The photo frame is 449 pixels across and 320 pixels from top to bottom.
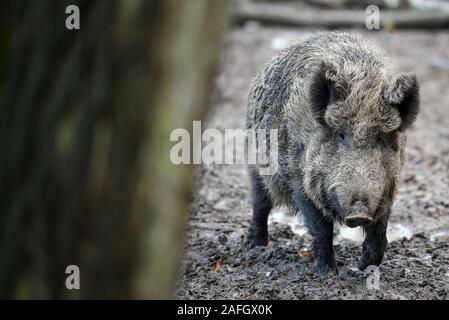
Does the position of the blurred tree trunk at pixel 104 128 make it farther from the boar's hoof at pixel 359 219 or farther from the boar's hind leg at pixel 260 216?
the boar's hind leg at pixel 260 216

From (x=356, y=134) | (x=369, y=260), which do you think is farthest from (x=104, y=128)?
(x=369, y=260)

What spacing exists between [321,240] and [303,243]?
44.7 inches

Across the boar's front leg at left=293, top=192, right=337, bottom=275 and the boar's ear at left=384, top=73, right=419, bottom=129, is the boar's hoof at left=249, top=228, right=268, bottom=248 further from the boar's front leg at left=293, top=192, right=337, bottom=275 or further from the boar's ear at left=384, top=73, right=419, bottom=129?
the boar's ear at left=384, top=73, right=419, bottom=129

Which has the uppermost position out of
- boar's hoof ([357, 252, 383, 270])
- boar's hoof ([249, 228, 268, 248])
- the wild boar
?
the wild boar

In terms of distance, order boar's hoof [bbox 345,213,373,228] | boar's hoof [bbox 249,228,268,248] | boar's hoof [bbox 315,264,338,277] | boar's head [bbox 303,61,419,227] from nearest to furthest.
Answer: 1. boar's hoof [bbox 345,213,373,228]
2. boar's head [bbox 303,61,419,227]
3. boar's hoof [bbox 315,264,338,277]
4. boar's hoof [bbox 249,228,268,248]

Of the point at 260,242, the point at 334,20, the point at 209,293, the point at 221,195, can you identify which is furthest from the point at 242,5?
the point at 209,293

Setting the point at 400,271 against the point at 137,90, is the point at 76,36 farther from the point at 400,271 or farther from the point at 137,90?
the point at 400,271

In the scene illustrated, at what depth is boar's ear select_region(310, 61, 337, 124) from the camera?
6.22m

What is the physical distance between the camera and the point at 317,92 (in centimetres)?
623

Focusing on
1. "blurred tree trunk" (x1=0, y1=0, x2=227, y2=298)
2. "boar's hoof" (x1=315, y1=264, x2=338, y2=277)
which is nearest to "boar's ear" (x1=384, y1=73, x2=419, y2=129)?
"boar's hoof" (x1=315, y1=264, x2=338, y2=277)

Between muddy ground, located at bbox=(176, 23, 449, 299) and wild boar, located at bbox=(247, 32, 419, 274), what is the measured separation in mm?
360

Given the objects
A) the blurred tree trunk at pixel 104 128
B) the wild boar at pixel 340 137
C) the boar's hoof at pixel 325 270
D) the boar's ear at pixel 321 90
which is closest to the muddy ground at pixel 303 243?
the boar's hoof at pixel 325 270

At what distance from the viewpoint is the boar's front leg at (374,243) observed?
6254 mm
